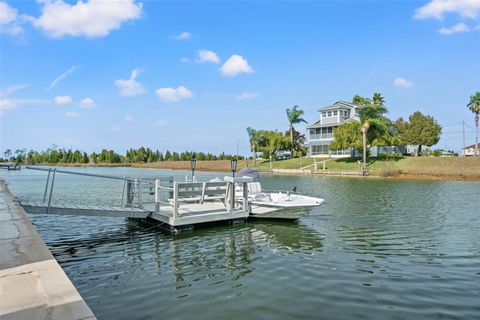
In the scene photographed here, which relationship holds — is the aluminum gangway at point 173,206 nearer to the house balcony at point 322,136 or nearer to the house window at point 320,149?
the house balcony at point 322,136

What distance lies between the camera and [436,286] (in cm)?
790

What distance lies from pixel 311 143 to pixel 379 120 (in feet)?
57.4

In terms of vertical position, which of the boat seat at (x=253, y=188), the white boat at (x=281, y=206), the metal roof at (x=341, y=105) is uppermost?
the metal roof at (x=341, y=105)

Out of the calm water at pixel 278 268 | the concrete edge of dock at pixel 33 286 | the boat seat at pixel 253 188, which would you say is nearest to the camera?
the concrete edge of dock at pixel 33 286

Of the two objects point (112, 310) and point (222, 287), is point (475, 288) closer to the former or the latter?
point (222, 287)

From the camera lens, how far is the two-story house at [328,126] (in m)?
70.1

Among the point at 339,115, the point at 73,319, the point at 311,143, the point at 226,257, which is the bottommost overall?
the point at 226,257

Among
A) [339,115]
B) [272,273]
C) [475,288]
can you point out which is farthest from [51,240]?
[339,115]

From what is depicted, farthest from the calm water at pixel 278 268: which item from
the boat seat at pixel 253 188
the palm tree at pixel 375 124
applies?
the palm tree at pixel 375 124

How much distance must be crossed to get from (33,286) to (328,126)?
227 ft

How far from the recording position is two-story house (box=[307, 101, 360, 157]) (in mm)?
70062

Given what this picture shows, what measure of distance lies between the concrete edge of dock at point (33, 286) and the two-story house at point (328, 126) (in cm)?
6537

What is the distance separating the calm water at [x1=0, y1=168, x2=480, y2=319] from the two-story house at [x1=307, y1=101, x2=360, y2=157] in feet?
180

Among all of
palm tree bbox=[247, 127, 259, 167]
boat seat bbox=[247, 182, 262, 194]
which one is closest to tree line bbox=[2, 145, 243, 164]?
palm tree bbox=[247, 127, 259, 167]
